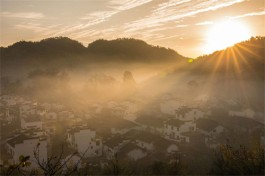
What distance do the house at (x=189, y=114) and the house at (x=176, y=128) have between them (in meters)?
4.15

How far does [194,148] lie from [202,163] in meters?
6.02

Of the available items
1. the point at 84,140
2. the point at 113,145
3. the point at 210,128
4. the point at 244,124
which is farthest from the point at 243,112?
the point at 84,140

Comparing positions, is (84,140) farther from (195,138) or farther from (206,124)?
(206,124)

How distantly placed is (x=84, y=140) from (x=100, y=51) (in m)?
95.8

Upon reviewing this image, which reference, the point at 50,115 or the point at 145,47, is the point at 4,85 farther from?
the point at 145,47

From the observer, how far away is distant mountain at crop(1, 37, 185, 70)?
110438mm

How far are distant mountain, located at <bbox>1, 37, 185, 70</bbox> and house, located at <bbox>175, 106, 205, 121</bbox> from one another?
252ft

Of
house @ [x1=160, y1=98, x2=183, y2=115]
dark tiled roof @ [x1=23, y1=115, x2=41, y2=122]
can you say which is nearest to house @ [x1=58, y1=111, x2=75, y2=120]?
dark tiled roof @ [x1=23, y1=115, x2=41, y2=122]

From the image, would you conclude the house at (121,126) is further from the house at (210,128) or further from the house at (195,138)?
the house at (210,128)

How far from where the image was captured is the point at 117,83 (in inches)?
2955

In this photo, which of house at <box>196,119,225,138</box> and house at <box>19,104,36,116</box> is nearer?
house at <box>196,119,225,138</box>

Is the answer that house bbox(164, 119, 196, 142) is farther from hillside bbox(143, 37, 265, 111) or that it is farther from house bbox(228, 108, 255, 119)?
hillside bbox(143, 37, 265, 111)

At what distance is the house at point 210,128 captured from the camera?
32125 millimetres

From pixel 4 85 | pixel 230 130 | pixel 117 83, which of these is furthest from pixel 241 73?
pixel 4 85
